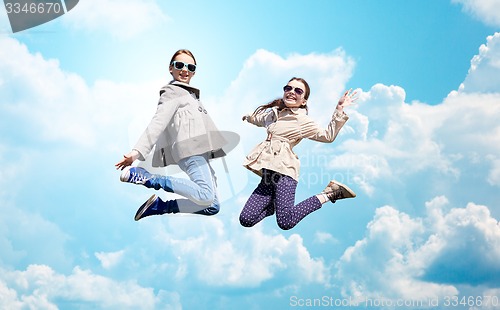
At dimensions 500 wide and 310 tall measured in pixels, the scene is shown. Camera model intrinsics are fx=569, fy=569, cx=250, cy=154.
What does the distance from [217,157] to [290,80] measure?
1439 mm

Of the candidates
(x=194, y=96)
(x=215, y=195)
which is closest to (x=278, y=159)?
(x=215, y=195)

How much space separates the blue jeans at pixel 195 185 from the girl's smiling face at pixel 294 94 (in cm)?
134

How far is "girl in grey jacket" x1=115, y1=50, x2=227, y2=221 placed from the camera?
7008mm

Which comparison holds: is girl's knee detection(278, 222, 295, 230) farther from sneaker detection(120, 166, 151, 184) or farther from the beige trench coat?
sneaker detection(120, 166, 151, 184)

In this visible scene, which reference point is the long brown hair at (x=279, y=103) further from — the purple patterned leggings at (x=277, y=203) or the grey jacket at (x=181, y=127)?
the purple patterned leggings at (x=277, y=203)

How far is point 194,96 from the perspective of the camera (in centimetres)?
760

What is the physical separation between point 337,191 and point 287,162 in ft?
2.55

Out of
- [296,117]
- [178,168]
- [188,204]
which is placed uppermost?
[296,117]

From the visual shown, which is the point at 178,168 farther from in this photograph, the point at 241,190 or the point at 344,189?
the point at 344,189

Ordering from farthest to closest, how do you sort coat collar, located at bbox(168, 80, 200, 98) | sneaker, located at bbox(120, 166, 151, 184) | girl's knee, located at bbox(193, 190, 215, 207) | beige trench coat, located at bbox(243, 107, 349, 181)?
coat collar, located at bbox(168, 80, 200, 98) → beige trench coat, located at bbox(243, 107, 349, 181) → girl's knee, located at bbox(193, 190, 215, 207) → sneaker, located at bbox(120, 166, 151, 184)

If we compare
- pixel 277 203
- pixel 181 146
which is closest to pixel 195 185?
pixel 181 146

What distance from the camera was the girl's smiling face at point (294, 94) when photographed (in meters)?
7.63

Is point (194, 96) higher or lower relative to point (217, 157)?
higher

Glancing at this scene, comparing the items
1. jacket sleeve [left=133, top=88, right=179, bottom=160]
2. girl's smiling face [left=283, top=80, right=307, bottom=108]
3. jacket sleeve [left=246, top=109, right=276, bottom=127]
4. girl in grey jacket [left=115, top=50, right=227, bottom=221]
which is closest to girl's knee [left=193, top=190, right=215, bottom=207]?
girl in grey jacket [left=115, top=50, right=227, bottom=221]
